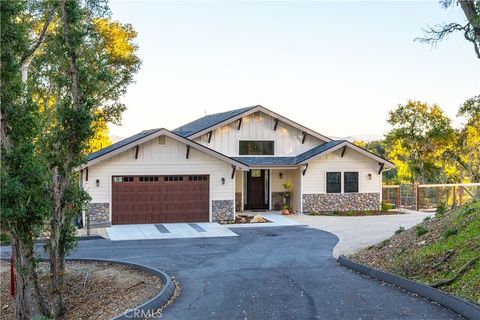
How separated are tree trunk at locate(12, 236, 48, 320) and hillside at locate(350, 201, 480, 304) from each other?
7.83 meters

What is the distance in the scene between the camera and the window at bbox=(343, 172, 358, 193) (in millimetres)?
26406

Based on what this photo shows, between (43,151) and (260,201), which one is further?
(260,201)

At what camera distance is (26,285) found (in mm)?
10359

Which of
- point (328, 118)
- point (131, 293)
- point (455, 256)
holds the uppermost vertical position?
point (328, 118)

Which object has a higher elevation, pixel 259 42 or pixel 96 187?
pixel 259 42

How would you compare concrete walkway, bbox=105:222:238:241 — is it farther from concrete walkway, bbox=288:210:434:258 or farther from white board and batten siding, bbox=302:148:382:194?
white board and batten siding, bbox=302:148:382:194

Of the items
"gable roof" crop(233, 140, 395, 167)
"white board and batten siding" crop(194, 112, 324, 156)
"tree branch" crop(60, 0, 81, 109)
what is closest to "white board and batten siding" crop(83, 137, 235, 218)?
"gable roof" crop(233, 140, 395, 167)

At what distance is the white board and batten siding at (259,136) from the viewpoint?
26.4 m

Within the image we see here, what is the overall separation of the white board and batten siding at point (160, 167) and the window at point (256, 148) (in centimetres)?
372

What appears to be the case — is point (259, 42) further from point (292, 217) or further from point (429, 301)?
point (429, 301)

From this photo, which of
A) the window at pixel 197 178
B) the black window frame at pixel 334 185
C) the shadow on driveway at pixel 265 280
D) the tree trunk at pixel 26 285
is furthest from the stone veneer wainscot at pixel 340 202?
the tree trunk at pixel 26 285

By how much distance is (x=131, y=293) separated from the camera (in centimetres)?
1081

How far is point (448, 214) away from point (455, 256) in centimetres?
417

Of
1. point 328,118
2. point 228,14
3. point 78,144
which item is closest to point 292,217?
point 228,14
